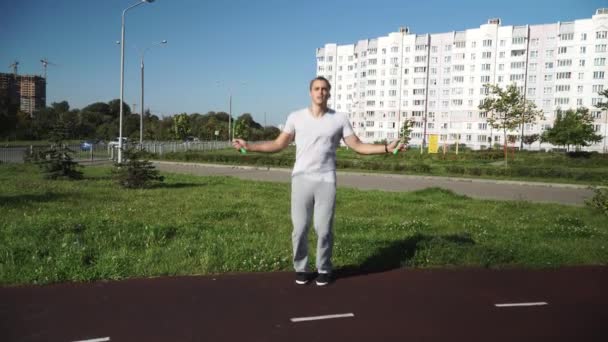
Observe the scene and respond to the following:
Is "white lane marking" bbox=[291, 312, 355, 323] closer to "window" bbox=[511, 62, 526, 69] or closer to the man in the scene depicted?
the man

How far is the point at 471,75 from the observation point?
3799 inches

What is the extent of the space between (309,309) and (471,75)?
10124cm

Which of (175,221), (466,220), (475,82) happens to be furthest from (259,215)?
(475,82)

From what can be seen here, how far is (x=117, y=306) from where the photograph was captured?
396 cm

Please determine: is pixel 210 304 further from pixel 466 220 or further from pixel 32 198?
pixel 32 198

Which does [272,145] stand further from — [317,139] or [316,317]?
[316,317]

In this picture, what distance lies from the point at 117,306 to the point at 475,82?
101463 millimetres

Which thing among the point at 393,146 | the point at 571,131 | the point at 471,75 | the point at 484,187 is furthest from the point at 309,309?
the point at 471,75

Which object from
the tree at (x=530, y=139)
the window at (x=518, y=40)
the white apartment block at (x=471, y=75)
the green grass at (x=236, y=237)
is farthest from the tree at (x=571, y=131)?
the window at (x=518, y=40)

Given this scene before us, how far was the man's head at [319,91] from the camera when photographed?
4605 mm

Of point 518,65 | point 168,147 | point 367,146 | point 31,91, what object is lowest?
point 168,147

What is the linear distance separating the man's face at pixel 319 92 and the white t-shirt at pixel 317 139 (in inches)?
6.0

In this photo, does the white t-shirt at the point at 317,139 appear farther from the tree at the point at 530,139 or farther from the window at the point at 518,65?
the window at the point at 518,65

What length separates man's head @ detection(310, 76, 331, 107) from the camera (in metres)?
4.61
